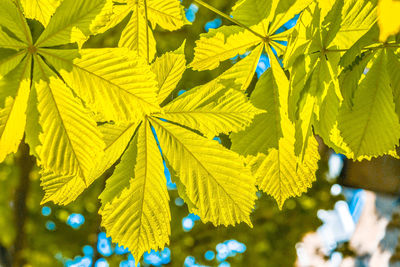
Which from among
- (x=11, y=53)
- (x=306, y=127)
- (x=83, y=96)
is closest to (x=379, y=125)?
(x=306, y=127)

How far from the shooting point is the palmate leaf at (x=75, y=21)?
2.05 ft

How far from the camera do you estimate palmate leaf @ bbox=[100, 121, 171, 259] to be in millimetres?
713

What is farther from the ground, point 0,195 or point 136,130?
point 0,195

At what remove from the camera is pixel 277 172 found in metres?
0.79

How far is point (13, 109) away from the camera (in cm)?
60

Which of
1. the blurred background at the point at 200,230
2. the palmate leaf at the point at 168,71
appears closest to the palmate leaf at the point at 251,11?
the palmate leaf at the point at 168,71

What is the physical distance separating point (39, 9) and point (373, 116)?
23.7 inches

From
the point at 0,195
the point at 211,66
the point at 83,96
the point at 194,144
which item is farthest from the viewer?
the point at 0,195

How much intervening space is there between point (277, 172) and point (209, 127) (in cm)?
17

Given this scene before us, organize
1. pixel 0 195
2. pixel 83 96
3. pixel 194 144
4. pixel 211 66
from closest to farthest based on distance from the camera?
pixel 83 96 → pixel 194 144 → pixel 211 66 → pixel 0 195

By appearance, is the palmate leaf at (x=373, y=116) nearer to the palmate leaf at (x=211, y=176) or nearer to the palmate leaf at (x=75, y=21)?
the palmate leaf at (x=211, y=176)

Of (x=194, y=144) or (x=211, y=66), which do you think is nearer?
(x=194, y=144)

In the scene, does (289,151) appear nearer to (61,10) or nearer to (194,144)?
(194,144)

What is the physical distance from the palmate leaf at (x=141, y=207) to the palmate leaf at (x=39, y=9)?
283mm
